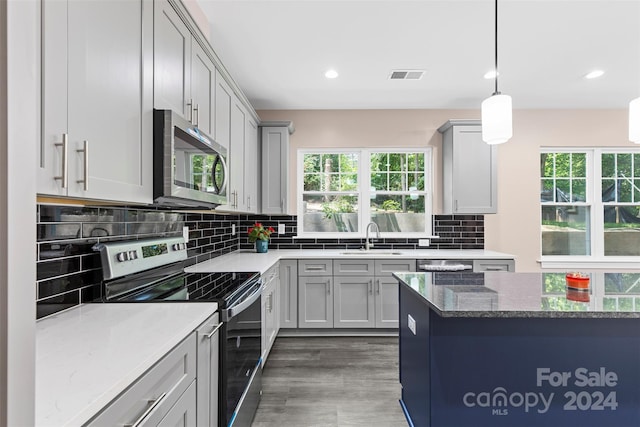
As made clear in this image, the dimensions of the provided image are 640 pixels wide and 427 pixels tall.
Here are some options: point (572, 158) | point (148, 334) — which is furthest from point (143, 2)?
point (572, 158)

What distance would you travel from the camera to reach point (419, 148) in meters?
4.14

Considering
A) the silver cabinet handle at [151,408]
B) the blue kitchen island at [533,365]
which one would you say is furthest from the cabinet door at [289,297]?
the silver cabinet handle at [151,408]

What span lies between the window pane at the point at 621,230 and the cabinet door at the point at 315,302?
3394mm

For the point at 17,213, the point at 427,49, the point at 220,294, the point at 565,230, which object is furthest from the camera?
the point at 565,230

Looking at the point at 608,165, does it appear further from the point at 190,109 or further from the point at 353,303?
the point at 190,109

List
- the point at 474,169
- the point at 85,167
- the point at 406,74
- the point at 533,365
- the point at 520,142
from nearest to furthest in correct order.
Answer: the point at 85,167 < the point at 533,365 < the point at 406,74 < the point at 474,169 < the point at 520,142

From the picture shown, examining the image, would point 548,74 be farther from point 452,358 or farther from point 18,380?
point 18,380

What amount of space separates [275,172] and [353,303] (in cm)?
166

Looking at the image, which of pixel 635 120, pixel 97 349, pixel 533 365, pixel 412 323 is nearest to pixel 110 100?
pixel 97 349

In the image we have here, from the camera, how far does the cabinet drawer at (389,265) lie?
11.6 ft

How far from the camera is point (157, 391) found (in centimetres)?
98

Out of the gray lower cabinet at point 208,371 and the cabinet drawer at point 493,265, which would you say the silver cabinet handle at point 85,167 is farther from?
the cabinet drawer at point 493,265

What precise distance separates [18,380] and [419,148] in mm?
4157

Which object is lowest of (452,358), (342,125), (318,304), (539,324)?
(318,304)
